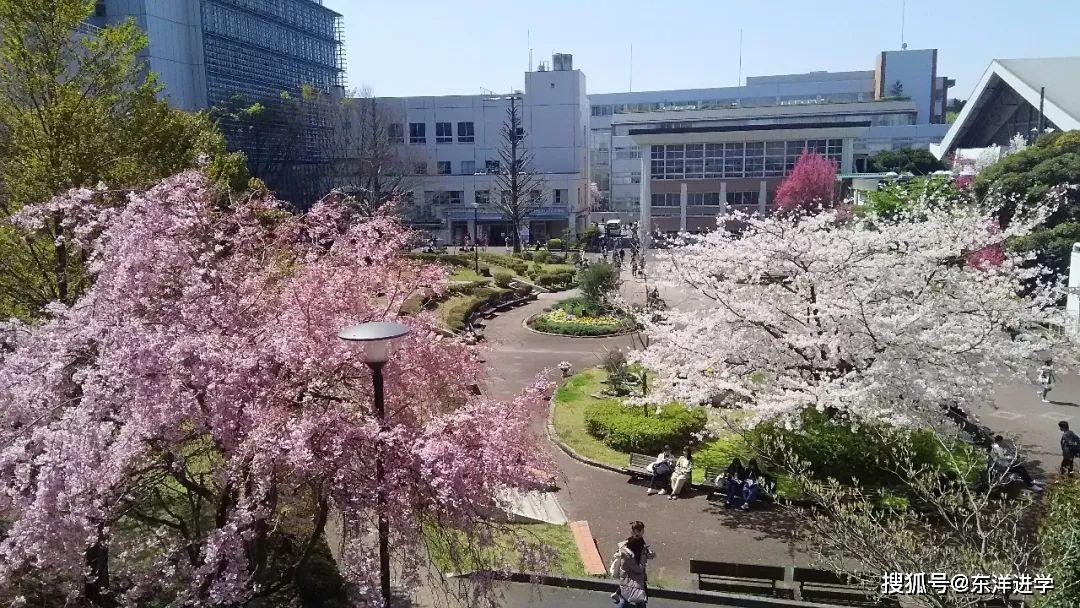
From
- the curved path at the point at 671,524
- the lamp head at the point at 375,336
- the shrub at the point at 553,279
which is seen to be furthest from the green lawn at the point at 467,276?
the lamp head at the point at 375,336

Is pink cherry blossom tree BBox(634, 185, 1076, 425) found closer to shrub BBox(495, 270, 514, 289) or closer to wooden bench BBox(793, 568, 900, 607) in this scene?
wooden bench BBox(793, 568, 900, 607)

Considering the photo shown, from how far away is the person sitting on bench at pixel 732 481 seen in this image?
1181cm

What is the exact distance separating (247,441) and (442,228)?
51674mm

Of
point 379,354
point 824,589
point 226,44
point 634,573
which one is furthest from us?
point 226,44

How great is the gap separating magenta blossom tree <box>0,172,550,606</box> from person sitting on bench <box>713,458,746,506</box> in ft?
19.4

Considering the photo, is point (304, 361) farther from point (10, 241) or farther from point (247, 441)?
point (10, 241)

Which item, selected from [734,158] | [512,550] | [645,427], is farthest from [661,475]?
[734,158]

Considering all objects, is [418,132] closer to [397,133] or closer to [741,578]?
[397,133]

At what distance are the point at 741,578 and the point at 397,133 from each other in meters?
51.8

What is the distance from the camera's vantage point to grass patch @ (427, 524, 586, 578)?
661cm

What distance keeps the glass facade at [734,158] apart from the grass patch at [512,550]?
44.0m

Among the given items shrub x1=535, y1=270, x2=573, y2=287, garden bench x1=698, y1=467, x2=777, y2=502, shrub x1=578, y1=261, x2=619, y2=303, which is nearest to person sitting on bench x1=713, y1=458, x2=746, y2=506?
garden bench x1=698, y1=467, x2=777, y2=502

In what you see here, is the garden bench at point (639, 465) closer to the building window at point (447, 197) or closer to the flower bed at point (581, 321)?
the flower bed at point (581, 321)

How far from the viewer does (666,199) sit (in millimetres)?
52531
